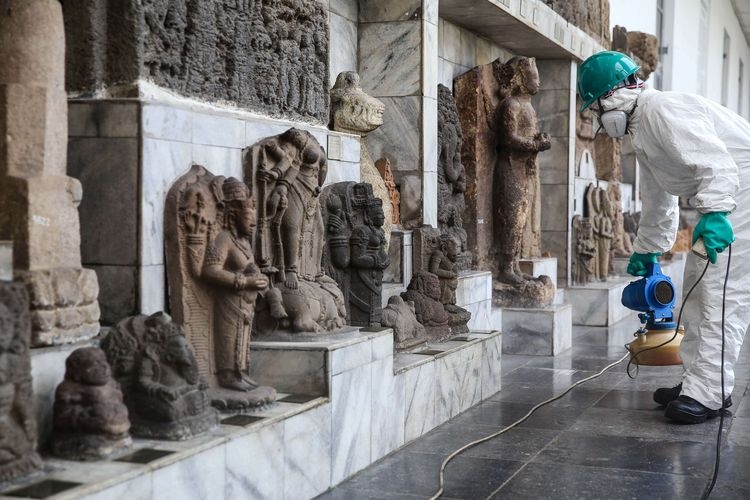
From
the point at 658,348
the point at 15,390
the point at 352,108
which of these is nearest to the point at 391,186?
the point at 352,108

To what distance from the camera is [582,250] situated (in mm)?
12164

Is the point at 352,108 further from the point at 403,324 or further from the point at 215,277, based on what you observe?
the point at 215,277

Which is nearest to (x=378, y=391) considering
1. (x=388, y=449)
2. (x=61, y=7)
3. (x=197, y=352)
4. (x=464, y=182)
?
(x=388, y=449)

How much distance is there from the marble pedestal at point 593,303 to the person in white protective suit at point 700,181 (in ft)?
16.9

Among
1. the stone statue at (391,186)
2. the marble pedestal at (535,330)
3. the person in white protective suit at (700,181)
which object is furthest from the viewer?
the marble pedestal at (535,330)

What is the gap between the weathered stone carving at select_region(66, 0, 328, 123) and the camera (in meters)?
4.61

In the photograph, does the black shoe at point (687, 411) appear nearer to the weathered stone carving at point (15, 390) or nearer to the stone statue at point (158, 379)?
the stone statue at point (158, 379)

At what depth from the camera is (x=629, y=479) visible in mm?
4910

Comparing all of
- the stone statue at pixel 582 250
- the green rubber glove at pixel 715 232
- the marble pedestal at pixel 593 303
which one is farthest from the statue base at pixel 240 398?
the stone statue at pixel 582 250

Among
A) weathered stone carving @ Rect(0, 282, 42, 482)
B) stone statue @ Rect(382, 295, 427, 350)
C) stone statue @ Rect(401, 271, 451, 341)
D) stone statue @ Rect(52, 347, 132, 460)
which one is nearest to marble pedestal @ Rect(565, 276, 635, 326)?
stone statue @ Rect(401, 271, 451, 341)

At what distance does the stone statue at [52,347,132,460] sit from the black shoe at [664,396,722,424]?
343 centimetres

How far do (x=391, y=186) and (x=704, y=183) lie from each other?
9.27 feet

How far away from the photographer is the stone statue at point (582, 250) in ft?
39.9

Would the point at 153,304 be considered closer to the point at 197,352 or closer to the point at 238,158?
the point at 197,352
